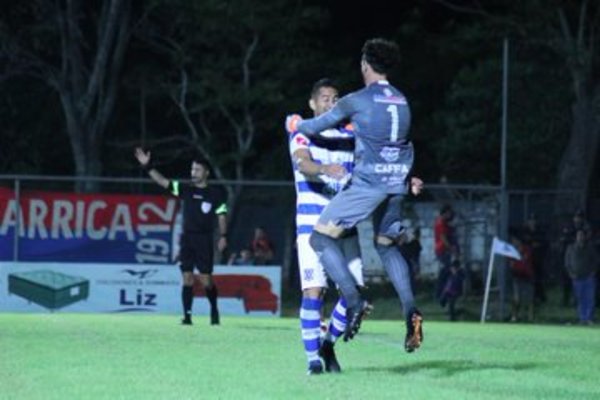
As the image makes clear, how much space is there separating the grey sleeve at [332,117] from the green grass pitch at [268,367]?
187 centimetres

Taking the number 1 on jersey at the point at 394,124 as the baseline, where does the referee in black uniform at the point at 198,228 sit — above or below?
below

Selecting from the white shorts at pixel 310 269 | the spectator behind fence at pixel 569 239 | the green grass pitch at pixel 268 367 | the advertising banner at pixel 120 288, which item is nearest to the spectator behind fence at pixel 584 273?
the spectator behind fence at pixel 569 239

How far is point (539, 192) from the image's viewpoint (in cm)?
3039

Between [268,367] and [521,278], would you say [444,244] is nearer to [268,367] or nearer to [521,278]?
[521,278]

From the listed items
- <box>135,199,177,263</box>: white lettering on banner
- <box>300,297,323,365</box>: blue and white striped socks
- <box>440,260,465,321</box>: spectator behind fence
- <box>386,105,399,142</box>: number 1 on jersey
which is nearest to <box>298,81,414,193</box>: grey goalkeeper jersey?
<box>386,105,399,142</box>: number 1 on jersey

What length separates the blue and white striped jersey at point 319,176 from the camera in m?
12.9

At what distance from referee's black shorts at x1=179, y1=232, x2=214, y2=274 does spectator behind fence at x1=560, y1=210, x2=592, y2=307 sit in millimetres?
8528

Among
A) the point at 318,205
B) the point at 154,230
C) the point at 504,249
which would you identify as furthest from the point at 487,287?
the point at 318,205

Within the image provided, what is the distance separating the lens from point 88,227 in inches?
1160

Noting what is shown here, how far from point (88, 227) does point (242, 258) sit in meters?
2.95

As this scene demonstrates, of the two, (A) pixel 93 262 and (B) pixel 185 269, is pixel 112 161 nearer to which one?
(A) pixel 93 262

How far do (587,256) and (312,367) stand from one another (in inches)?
653

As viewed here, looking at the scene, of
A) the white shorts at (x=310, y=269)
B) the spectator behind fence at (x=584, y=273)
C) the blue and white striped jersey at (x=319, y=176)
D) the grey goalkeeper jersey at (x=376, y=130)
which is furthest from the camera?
the spectator behind fence at (x=584, y=273)

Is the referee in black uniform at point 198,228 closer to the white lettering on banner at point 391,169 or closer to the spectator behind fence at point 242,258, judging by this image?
the spectator behind fence at point 242,258
